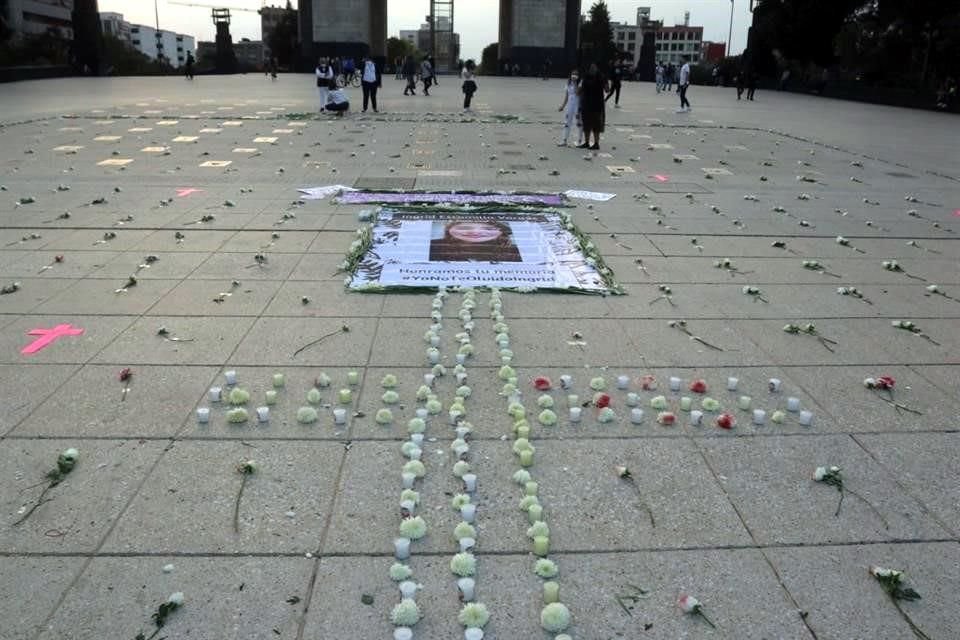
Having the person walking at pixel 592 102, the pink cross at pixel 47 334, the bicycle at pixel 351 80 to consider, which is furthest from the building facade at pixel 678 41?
the pink cross at pixel 47 334

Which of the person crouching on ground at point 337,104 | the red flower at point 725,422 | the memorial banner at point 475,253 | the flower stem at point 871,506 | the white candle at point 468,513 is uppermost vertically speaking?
the person crouching on ground at point 337,104

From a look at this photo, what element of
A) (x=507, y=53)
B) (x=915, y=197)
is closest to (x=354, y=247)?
(x=915, y=197)

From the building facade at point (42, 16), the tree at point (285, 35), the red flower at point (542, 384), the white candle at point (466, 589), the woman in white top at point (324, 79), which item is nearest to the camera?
the white candle at point (466, 589)

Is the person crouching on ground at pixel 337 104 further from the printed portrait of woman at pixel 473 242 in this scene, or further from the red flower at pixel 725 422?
the red flower at pixel 725 422

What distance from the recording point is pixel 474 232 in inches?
343

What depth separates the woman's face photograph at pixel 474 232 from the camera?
8453 millimetres

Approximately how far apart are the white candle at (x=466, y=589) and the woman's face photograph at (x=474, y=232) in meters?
5.68

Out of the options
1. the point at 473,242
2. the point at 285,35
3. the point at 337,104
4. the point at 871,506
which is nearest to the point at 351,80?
the point at 337,104

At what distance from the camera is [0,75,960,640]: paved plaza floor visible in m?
3.01

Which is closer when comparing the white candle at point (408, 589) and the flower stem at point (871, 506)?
the white candle at point (408, 589)

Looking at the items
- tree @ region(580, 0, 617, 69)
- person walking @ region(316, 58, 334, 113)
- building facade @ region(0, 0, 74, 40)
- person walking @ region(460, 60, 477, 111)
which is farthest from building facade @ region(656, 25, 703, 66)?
person walking @ region(316, 58, 334, 113)

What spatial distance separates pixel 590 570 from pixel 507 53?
61.2 m

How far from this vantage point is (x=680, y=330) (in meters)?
6.03

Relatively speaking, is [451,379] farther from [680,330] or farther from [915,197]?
[915,197]
